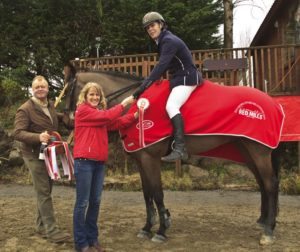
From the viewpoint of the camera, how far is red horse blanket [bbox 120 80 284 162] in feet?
18.0

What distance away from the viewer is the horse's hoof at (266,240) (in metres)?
5.43

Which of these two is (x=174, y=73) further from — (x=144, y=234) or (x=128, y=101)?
(x=144, y=234)

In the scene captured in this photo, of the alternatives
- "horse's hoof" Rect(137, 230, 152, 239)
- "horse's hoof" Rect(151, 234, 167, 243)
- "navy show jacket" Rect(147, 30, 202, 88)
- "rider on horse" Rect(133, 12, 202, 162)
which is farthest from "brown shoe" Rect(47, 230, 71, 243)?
"navy show jacket" Rect(147, 30, 202, 88)

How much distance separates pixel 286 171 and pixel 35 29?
9569mm

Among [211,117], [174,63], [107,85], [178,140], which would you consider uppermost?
[174,63]

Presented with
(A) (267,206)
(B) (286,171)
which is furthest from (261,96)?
(B) (286,171)

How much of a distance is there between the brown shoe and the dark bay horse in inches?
36.9

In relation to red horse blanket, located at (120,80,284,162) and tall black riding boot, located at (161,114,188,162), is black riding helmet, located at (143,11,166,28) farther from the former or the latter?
tall black riding boot, located at (161,114,188,162)

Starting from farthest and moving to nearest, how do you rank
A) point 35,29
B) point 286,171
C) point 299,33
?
point 35,29 → point 299,33 → point 286,171

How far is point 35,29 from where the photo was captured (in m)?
15.2

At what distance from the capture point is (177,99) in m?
5.42

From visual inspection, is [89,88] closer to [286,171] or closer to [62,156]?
[62,156]

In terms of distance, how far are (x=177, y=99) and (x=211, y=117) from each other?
1.63 feet

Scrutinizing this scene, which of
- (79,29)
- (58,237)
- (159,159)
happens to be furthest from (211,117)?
(79,29)
